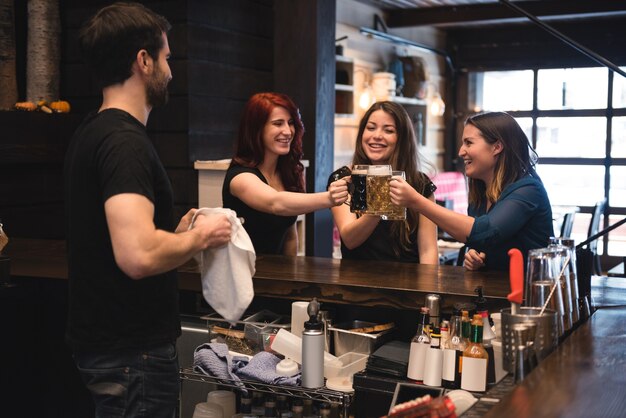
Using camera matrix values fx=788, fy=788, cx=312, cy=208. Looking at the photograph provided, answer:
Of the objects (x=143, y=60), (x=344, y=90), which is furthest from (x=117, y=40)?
(x=344, y=90)

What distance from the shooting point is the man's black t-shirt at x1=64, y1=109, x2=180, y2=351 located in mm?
1864

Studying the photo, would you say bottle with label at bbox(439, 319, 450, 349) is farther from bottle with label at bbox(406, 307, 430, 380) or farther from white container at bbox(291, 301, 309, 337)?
white container at bbox(291, 301, 309, 337)

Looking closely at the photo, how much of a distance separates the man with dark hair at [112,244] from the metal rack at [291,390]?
22.5 inches

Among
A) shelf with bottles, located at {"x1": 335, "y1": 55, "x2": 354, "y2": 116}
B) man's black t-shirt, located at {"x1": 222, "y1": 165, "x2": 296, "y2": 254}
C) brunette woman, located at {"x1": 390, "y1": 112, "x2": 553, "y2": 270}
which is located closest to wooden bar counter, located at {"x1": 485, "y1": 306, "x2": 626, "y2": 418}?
brunette woman, located at {"x1": 390, "y1": 112, "x2": 553, "y2": 270}

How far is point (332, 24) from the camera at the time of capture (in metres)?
5.10

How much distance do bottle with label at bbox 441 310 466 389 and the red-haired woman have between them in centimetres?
98

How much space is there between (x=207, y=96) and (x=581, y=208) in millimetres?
5698

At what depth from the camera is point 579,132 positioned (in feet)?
29.5

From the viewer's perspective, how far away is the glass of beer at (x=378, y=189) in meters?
2.75

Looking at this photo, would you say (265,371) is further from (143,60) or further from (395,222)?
(143,60)

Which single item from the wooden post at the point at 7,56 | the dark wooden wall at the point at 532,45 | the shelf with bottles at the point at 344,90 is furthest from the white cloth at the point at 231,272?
the dark wooden wall at the point at 532,45

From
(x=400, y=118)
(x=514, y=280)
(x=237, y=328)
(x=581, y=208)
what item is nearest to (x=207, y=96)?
(x=400, y=118)

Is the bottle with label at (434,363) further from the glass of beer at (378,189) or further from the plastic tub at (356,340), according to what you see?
the glass of beer at (378,189)

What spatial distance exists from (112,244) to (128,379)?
0.37 m
